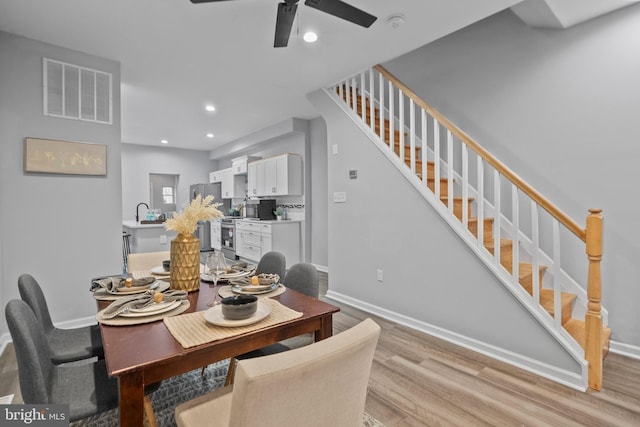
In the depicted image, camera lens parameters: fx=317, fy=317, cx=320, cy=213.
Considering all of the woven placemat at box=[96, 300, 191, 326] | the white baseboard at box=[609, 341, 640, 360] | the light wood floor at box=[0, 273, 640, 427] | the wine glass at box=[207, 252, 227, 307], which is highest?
the wine glass at box=[207, 252, 227, 307]

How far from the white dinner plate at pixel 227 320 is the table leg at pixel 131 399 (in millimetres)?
304

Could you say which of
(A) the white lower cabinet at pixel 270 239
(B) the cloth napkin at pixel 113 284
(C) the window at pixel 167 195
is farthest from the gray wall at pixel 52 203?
(C) the window at pixel 167 195

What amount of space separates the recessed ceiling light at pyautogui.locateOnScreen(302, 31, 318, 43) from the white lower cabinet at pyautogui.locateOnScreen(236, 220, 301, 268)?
3.19m

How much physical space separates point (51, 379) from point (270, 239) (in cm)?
418

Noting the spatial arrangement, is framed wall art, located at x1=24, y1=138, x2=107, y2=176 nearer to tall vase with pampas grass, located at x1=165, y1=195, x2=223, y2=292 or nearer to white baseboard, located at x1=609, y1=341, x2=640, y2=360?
tall vase with pampas grass, located at x1=165, y1=195, x2=223, y2=292

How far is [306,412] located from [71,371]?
1.22m

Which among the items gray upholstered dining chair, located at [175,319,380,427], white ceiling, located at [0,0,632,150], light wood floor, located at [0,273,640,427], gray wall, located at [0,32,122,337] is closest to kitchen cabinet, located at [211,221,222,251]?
white ceiling, located at [0,0,632,150]

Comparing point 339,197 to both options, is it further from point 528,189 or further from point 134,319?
point 134,319

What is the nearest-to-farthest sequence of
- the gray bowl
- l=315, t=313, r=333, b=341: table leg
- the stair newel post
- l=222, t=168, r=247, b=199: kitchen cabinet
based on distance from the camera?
the gray bowl < l=315, t=313, r=333, b=341: table leg < the stair newel post < l=222, t=168, r=247, b=199: kitchen cabinet

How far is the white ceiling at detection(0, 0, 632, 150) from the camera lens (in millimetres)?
2396

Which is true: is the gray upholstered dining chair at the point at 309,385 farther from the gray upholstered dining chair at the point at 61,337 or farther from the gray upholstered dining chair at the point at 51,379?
the gray upholstered dining chair at the point at 61,337

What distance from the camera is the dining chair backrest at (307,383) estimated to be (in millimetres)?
739

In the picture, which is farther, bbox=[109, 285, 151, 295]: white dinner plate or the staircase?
the staircase

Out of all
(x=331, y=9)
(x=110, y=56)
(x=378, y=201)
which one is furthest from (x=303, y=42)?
(x=110, y=56)
